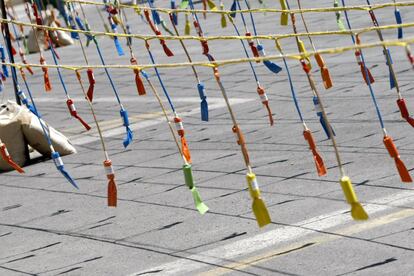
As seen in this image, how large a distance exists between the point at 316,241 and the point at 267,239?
→ 59 cm

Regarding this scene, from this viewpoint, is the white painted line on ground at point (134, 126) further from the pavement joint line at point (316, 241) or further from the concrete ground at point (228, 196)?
the pavement joint line at point (316, 241)

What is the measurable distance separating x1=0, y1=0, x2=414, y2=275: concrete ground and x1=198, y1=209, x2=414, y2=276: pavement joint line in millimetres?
18

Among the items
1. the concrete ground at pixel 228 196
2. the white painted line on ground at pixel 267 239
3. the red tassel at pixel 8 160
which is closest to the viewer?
the concrete ground at pixel 228 196

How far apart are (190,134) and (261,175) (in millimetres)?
4310

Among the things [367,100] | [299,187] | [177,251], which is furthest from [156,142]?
[177,251]

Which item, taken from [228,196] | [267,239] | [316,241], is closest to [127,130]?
[228,196]

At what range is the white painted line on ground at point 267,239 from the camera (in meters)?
11.6

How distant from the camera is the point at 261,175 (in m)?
15.0

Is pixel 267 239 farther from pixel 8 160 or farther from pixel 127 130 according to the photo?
pixel 8 160

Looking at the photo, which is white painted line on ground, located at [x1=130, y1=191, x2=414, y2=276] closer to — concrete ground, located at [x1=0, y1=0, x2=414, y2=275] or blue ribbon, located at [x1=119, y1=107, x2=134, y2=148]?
concrete ground, located at [x1=0, y1=0, x2=414, y2=275]

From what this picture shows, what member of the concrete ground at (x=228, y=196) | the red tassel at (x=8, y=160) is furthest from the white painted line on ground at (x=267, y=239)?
the red tassel at (x=8, y=160)

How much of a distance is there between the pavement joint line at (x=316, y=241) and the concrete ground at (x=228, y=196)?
0.02 meters

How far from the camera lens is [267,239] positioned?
1195 centimetres

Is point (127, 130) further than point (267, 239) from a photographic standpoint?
Yes
